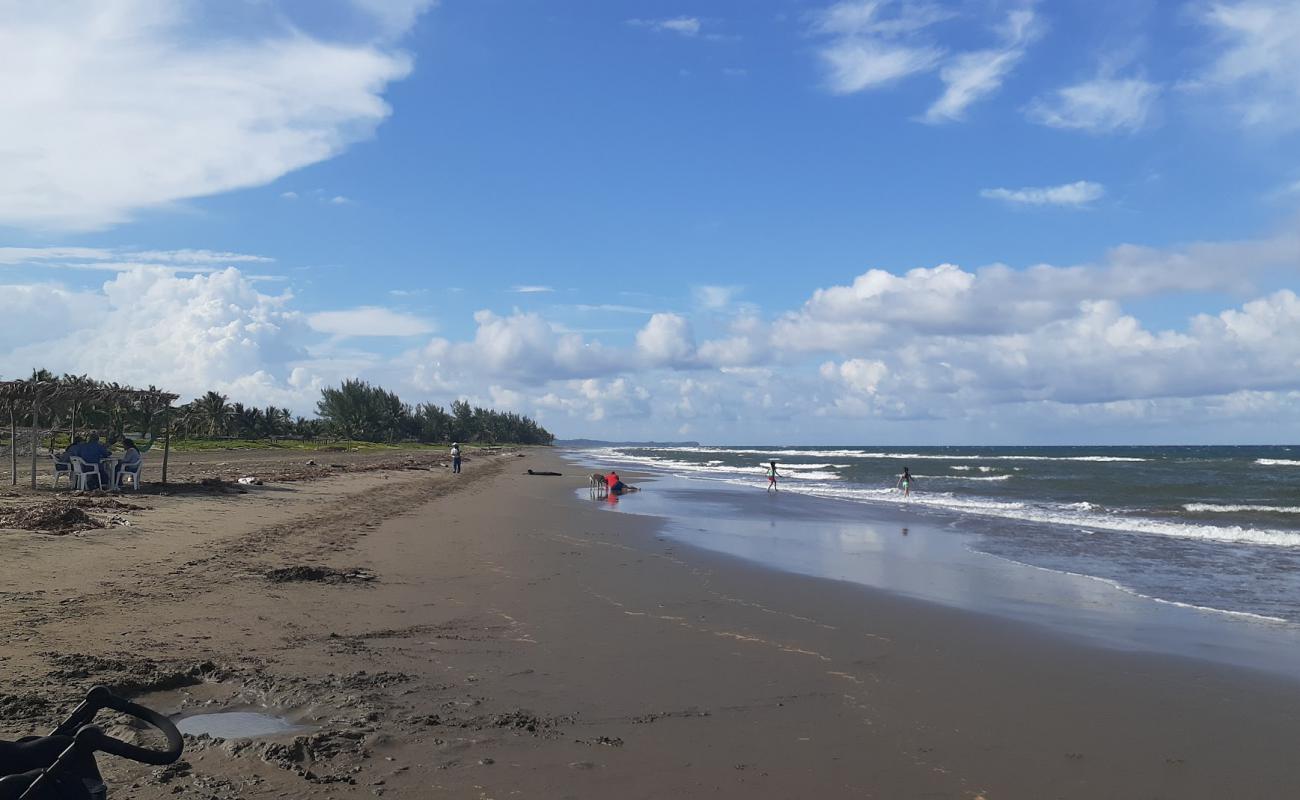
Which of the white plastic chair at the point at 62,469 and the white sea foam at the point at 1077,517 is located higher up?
the white plastic chair at the point at 62,469

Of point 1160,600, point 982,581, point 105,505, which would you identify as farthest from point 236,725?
point 105,505

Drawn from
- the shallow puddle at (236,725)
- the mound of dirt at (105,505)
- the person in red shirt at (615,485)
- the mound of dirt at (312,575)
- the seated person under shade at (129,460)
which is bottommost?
the person in red shirt at (615,485)

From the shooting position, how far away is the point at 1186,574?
13.7 m

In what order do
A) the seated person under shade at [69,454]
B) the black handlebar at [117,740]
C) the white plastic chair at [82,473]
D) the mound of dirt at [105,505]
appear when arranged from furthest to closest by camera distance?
the seated person under shade at [69,454] → the white plastic chair at [82,473] → the mound of dirt at [105,505] → the black handlebar at [117,740]

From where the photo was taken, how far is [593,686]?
6293 millimetres

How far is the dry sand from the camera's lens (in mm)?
4676

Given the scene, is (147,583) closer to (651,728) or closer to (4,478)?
(651,728)

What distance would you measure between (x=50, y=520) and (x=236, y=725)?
8.92 meters

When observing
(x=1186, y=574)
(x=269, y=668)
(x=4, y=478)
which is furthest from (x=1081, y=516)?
(x=4, y=478)

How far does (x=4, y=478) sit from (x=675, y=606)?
2254 cm

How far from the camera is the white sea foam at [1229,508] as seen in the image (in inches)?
1039

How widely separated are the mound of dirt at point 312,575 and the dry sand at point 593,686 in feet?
0.21

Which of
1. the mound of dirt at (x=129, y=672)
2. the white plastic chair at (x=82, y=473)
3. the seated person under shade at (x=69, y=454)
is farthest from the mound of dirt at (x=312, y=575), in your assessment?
the seated person under shade at (x=69, y=454)

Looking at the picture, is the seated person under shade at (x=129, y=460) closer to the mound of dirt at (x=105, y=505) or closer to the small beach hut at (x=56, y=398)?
the small beach hut at (x=56, y=398)
